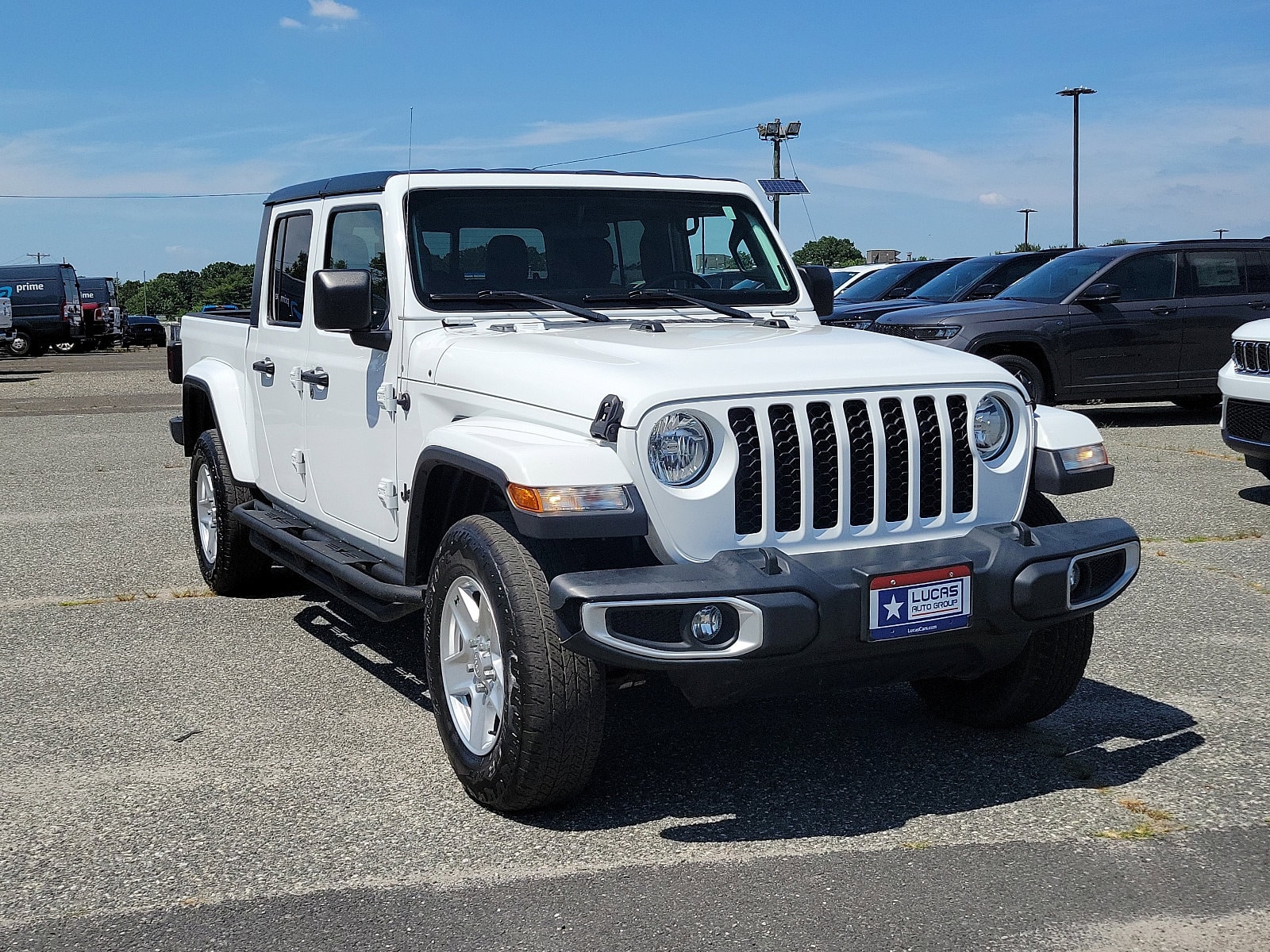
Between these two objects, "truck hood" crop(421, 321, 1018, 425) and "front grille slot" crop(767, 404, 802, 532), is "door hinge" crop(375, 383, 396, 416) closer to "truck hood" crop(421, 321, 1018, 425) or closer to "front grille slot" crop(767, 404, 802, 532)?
"truck hood" crop(421, 321, 1018, 425)

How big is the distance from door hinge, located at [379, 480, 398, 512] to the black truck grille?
633 centimetres

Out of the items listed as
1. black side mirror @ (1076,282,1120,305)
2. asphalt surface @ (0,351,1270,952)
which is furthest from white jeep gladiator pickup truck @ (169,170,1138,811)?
black side mirror @ (1076,282,1120,305)

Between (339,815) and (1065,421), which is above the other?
(1065,421)

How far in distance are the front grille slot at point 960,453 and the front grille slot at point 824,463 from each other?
1.35ft

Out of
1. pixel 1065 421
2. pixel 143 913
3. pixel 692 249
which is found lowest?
pixel 143 913

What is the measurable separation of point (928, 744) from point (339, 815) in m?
1.97

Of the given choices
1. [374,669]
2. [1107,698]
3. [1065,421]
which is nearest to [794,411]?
[1065,421]

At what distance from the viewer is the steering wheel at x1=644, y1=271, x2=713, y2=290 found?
5.33 meters

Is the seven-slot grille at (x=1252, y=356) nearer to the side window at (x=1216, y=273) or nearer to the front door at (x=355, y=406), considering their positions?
the side window at (x=1216, y=273)

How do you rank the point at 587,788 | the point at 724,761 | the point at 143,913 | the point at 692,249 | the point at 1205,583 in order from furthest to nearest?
the point at 1205,583 → the point at 692,249 → the point at 724,761 → the point at 587,788 → the point at 143,913

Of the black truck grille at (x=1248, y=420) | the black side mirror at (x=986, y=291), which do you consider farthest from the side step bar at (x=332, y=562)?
the black side mirror at (x=986, y=291)

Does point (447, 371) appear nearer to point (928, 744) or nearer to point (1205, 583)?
point (928, 744)

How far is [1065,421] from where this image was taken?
438 centimetres

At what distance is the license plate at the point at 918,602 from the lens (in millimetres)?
3672
